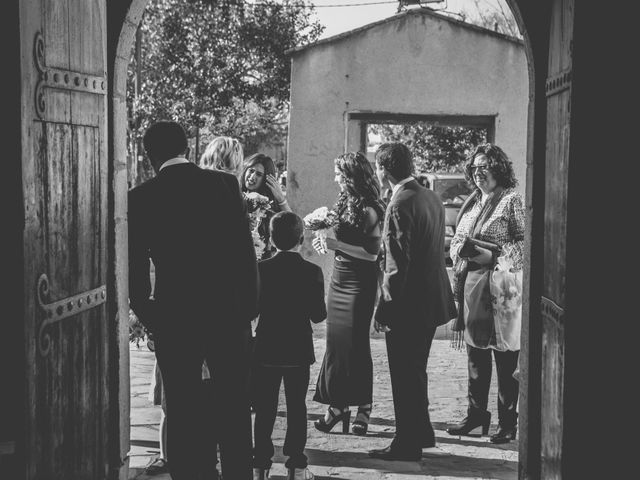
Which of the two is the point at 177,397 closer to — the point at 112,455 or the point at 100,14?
the point at 112,455

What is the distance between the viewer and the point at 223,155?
6.18 meters

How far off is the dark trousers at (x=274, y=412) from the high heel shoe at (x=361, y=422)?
1217mm

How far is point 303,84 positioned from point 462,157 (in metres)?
18.9

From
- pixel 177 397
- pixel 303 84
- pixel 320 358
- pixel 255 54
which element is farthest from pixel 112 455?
pixel 255 54

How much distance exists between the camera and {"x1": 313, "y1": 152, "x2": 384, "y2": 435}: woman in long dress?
21.4 feet

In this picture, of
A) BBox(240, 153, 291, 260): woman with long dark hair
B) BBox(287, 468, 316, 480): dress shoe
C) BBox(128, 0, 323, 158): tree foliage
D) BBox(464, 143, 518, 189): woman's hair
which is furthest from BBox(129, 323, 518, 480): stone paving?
BBox(128, 0, 323, 158): tree foliage

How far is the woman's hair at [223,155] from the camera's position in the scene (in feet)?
20.3

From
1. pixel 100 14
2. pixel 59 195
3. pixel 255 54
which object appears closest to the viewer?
pixel 59 195

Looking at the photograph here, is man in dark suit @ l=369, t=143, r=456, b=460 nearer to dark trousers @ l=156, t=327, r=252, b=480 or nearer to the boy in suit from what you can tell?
the boy in suit

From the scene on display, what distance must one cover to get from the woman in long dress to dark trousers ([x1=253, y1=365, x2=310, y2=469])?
116 cm

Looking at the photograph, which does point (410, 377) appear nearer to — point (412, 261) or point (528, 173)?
point (412, 261)

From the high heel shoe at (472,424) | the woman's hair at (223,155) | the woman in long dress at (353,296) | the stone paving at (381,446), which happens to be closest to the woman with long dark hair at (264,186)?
the woman in long dress at (353,296)

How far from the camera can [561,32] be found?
172 inches

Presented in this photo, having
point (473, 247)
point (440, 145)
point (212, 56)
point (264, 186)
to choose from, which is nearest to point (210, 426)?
point (473, 247)
